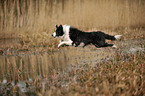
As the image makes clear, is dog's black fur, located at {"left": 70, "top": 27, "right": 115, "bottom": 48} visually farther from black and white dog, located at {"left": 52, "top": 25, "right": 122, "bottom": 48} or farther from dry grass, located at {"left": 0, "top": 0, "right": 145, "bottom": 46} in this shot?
dry grass, located at {"left": 0, "top": 0, "right": 145, "bottom": 46}

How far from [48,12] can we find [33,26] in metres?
1.62

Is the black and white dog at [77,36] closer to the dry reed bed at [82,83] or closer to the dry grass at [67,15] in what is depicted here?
the dry grass at [67,15]

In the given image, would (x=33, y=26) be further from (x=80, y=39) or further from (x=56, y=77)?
(x=56, y=77)

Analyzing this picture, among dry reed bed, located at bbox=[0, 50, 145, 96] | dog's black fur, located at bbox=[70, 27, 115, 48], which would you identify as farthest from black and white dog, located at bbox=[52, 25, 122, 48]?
dry reed bed, located at bbox=[0, 50, 145, 96]

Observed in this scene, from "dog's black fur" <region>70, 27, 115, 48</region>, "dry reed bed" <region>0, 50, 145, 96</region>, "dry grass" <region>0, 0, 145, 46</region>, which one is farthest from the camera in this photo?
"dry grass" <region>0, 0, 145, 46</region>

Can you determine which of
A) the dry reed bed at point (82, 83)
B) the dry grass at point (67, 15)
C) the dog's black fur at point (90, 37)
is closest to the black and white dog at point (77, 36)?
the dog's black fur at point (90, 37)

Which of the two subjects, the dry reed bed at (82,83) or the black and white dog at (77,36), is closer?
the dry reed bed at (82,83)

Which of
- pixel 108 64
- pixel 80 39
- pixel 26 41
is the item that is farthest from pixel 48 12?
pixel 108 64

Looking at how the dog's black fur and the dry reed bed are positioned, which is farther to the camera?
the dog's black fur

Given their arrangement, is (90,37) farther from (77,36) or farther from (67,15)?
(67,15)

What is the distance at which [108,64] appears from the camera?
3.76 meters

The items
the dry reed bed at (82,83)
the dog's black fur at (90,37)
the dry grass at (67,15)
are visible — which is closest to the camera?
the dry reed bed at (82,83)

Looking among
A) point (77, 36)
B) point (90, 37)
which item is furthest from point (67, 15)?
point (90, 37)

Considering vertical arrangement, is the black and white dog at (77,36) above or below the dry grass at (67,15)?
below
